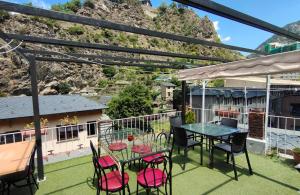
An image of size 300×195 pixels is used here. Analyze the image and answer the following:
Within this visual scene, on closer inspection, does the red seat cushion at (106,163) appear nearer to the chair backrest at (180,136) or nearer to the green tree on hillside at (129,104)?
the chair backrest at (180,136)

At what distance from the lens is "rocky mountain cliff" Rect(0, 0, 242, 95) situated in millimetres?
24219

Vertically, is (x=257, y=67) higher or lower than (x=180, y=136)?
higher

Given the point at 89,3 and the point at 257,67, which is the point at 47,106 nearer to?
the point at 257,67

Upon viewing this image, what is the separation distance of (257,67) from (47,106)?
15553 mm

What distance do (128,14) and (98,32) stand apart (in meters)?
15.9

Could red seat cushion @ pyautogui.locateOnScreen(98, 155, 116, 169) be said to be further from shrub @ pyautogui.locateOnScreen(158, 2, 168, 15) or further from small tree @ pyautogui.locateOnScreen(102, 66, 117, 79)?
shrub @ pyautogui.locateOnScreen(158, 2, 168, 15)

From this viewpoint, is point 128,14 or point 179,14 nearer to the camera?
point 128,14

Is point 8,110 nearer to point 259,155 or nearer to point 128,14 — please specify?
point 259,155

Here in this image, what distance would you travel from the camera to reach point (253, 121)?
469 cm

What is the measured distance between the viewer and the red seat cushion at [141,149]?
3193mm

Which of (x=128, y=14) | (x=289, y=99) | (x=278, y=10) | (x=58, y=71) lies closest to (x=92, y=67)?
(x=58, y=71)

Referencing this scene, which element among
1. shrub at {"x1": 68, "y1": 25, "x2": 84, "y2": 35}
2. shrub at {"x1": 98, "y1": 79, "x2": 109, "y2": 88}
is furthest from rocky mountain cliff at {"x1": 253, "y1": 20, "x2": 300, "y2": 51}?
shrub at {"x1": 68, "y1": 25, "x2": 84, "y2": 35}

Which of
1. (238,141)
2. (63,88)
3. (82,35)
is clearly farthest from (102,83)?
Result: (238,141)

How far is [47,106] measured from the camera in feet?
49.0
